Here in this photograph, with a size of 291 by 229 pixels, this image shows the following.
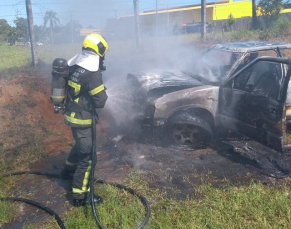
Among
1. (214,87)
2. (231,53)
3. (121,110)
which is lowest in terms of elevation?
(121,110)

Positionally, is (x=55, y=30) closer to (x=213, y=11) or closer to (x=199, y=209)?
(x=199, y=209)

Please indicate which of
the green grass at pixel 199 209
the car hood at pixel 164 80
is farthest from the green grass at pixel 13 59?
the green grass at pixel 199 209

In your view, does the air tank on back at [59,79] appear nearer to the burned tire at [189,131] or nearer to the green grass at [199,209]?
the green grass at [199,209]

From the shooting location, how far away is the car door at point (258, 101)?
175 inches

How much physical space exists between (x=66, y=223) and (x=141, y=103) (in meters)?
2.77

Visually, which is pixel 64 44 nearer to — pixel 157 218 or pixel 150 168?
pixel 150 168

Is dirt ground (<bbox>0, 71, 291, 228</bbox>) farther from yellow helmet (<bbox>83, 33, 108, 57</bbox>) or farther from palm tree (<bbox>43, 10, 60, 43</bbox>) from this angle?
palm tree (<bbox>43, 10, 60, 43</bbox>)

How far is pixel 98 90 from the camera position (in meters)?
3.60

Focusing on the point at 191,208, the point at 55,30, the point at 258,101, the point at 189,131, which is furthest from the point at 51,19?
the point at 191,208

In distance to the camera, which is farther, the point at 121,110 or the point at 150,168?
the point at 121,110

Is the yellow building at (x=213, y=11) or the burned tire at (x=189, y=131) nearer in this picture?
the burned tire at (x=189, y=131)

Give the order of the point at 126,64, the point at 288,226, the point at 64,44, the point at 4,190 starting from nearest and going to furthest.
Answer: the point at 288,226, the point at 4,190, the point at 126,64, the point at 64,44

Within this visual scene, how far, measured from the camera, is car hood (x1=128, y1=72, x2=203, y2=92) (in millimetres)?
5668

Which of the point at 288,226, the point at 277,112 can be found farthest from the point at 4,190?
the point at 277,112
